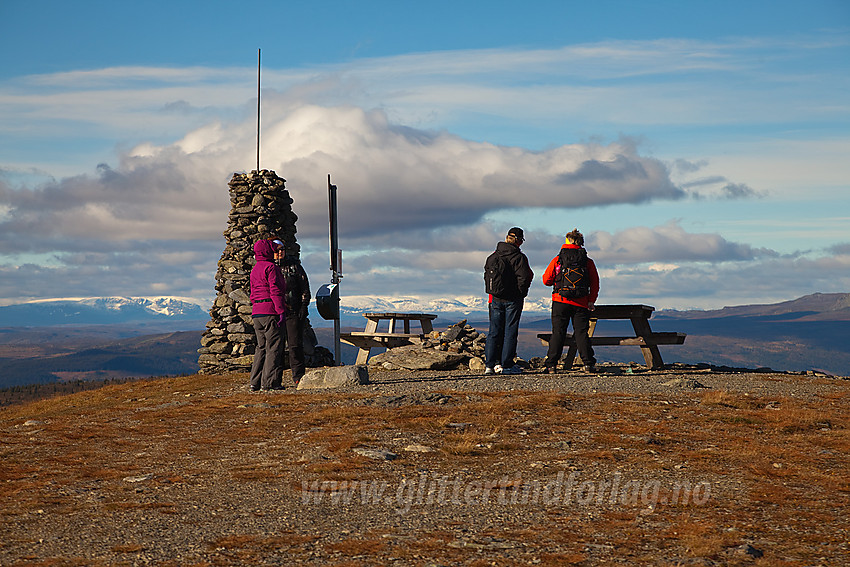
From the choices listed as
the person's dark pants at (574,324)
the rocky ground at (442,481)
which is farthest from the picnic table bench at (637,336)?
the rocky ground at (442,481)

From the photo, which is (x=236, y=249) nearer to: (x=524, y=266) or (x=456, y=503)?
(x=524, y=266)

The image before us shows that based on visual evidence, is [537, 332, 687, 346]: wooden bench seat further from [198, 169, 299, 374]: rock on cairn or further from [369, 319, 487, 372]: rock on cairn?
[198, 169, 299, 374]: rock on cairn

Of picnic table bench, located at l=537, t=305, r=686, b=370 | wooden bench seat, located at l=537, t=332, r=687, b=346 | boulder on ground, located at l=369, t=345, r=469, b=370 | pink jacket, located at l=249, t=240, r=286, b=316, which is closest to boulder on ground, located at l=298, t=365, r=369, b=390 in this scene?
pink jacket, located at l=249, t=240, r=286, b=316

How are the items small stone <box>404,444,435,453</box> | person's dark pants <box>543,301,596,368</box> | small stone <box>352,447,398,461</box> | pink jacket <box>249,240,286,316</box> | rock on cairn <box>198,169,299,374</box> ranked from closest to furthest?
small stone <box>352,447,398,461</box> → small stone <box>404,444,435,453</box> → pink jacket <box>249,240,286,316</box> → person's dark pants <box>543,301,596,368</box> → rock on cairn <box>198,169,299,374</box>

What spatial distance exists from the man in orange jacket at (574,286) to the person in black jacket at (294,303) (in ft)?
17.0

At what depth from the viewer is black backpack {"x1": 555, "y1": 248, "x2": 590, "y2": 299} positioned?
1641cm

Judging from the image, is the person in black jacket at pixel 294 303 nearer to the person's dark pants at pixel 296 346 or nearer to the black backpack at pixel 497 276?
the person's dark pants at pixel 296 346

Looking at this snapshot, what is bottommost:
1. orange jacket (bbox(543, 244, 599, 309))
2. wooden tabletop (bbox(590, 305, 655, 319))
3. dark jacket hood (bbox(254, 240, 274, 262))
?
wooden tabletop (bbox(590, 305, 655, 319))

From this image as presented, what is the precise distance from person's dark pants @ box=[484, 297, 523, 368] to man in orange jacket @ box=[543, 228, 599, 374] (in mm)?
826

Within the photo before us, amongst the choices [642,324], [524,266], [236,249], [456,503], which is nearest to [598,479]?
[456,503]

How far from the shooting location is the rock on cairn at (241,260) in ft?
76.1

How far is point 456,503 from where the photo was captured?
721cm

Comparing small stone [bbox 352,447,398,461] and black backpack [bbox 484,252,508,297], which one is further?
black backpack [bbox 484,252,508,297]

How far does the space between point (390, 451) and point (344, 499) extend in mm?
2064
